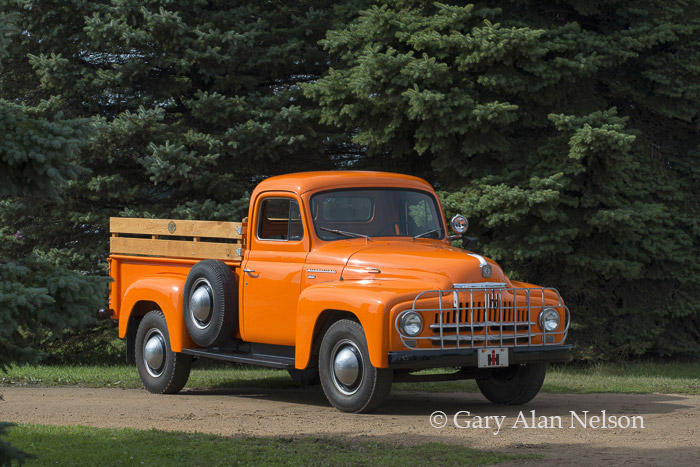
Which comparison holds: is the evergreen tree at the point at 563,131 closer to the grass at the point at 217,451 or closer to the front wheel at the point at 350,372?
the front wheel at the point at 350,372

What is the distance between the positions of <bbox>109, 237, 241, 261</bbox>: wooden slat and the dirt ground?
5.17ft

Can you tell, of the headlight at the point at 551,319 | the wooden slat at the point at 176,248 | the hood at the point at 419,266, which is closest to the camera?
the hood at the point at 419,266

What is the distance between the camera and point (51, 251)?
1573 cm

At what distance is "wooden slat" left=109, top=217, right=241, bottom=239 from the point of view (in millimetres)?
11188

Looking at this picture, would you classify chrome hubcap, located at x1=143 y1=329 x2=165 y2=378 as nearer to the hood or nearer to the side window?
the side window

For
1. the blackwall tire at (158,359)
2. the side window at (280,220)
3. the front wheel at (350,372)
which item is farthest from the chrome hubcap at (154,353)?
the front wheel at (350,372)

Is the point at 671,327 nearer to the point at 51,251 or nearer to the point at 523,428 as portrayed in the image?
the point at 523,428

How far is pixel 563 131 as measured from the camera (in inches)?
610

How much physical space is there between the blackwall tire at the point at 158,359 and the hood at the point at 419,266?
2.70m

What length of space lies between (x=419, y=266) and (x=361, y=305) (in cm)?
74

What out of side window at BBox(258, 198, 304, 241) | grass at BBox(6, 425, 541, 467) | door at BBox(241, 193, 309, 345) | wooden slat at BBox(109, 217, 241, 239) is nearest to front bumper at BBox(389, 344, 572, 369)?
grass at BBox(6, 425, 541, 467)

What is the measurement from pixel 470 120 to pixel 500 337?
242 inches

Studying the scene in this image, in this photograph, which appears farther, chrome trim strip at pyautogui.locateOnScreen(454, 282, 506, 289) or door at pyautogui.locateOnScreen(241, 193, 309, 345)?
door at pyautogui.locateOnScreen(241, 193, 309, 345)

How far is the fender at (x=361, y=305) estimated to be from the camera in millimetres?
8836
